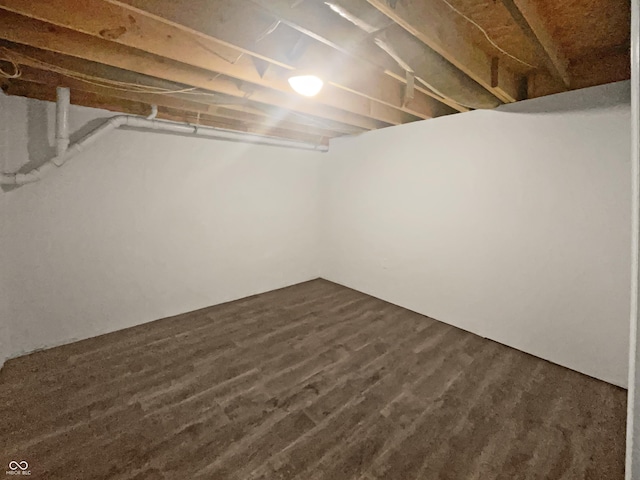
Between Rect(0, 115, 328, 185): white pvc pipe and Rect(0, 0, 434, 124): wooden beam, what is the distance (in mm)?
1421

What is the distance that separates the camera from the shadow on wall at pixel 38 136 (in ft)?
8.05

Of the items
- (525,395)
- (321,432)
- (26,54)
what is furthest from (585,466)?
(26,54)

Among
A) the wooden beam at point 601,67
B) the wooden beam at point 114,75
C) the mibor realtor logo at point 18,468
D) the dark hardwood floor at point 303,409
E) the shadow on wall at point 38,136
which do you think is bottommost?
the mibor realtor logo at point 18,468

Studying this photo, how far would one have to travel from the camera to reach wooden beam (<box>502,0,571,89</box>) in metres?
1.32

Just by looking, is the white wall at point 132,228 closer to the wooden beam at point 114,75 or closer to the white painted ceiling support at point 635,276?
the wooden beam at point 114,75

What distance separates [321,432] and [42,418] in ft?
5.80

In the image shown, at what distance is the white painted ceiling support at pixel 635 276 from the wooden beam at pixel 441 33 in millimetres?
927

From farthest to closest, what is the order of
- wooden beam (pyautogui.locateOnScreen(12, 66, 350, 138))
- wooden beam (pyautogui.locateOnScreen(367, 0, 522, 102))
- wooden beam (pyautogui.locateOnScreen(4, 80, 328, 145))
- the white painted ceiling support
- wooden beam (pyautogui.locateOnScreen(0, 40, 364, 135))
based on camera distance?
wooden beam (pyautogui.locateOnScreen(4, 80, 328, 145))
wooden beam (pyautogui.locateOnScreen(12, 66, 350, 138))
wooden beam (pyautogui.locateOnScreen(0, 40, 364, 135))
wooden beam (pyautogui.locateOnScreen(367, 0, 522, 102))
the white painted ceiling support

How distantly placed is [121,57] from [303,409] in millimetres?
2519

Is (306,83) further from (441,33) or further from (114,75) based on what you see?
(114,75)

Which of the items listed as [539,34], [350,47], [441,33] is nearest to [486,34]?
[539,34]

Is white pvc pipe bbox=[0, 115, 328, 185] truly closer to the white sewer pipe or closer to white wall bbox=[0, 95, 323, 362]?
the white sewer pipe

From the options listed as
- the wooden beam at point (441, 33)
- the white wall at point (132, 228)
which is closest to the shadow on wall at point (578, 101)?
the wooden beam at point (441, 33)

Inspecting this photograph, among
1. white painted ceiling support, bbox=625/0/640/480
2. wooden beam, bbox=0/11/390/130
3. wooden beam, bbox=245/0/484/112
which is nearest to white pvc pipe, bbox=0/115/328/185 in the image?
wooden beam, bbox=0/11/390/130
